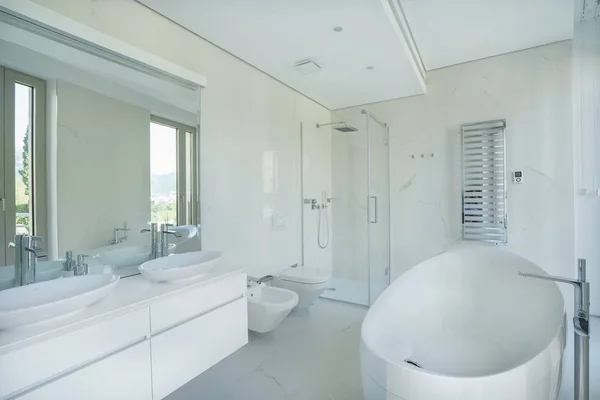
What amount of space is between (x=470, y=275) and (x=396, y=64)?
6.29 ft

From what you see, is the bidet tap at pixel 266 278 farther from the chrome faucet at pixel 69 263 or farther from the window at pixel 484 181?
the window at pixel 484 181

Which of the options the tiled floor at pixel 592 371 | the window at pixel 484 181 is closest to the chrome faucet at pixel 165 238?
the tiled floor at pixel 592 371

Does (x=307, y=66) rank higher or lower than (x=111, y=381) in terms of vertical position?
higher

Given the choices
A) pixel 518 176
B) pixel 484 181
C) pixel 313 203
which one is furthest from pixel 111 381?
pixel 518 176

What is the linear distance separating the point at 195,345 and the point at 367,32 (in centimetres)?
233

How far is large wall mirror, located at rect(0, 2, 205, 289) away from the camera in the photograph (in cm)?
146

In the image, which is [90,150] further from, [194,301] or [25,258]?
[194,301]

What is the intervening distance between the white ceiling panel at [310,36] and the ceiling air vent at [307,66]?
0.04 metres

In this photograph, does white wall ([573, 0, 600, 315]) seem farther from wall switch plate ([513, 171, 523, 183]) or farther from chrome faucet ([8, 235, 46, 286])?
chrome faucet ([8, 235, 46, 286])

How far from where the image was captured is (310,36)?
2.32 m

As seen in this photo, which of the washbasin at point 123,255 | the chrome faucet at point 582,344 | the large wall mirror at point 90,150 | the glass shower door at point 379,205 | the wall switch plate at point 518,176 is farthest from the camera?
the glass shower door at point 379,205

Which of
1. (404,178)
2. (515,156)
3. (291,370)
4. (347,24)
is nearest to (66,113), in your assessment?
(347,24)

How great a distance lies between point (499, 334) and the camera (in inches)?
84.9

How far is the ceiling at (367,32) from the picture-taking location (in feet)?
6.68
